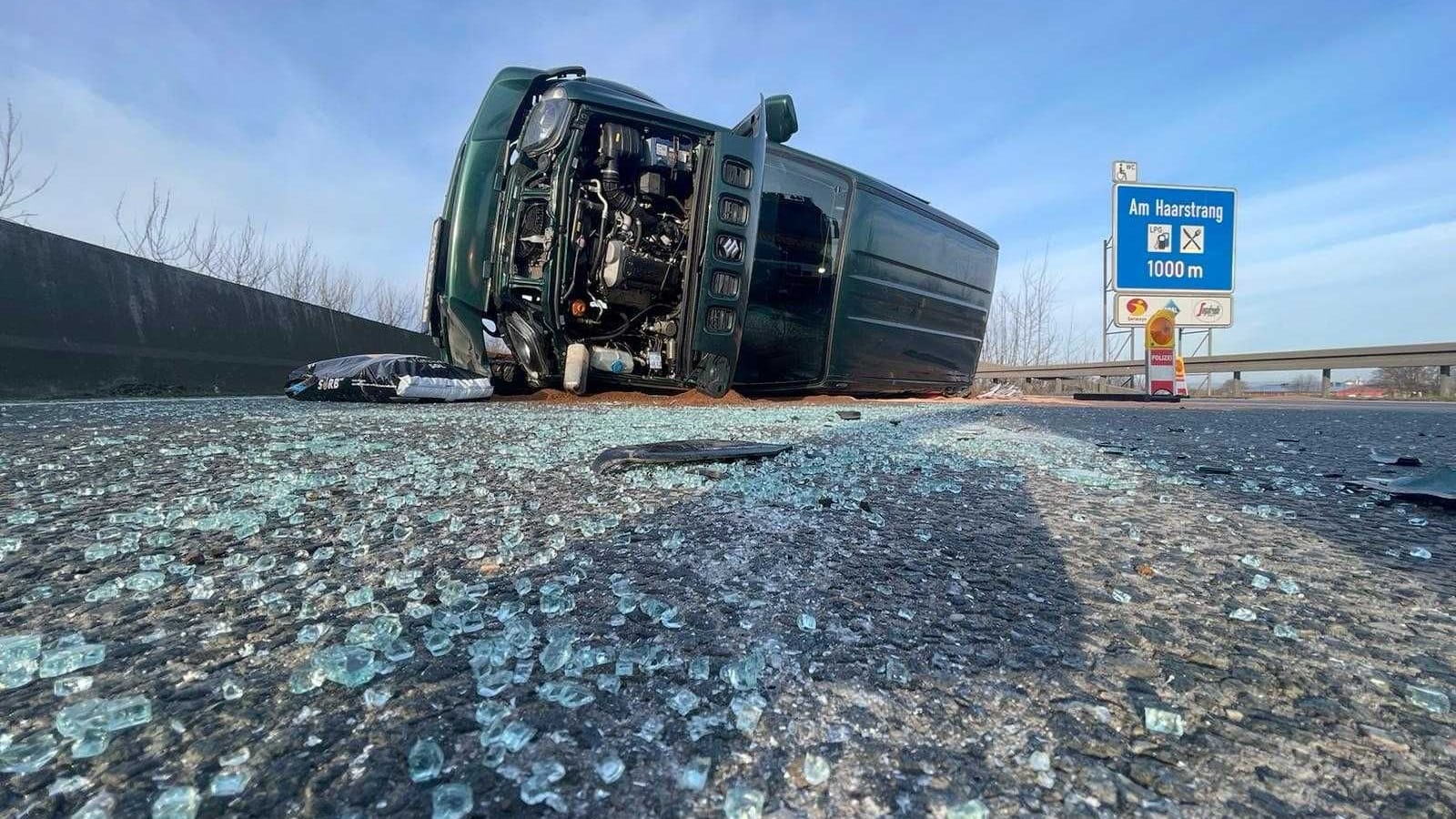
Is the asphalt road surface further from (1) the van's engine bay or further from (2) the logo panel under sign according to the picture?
(2) the logo panel under sign

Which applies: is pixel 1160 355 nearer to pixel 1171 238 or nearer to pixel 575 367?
pixel 1171 238

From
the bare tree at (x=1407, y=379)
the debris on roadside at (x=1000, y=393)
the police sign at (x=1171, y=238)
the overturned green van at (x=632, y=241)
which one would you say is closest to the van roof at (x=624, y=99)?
the overturned green van at (x=632, y=241)

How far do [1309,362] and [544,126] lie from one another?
1435 cm

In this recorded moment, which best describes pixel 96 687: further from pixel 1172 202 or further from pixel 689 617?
pixel 1172 202

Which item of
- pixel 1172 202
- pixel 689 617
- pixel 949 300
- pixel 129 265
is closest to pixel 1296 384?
pixel 1172 202

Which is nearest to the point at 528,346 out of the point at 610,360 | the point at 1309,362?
the point at 610,360

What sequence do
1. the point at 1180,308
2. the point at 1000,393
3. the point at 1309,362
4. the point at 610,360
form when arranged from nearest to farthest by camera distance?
the point at 610,360, the point at 1180,308, the point at 1000,393, the point at 1309,362

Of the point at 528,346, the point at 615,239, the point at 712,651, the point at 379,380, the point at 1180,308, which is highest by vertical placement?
the point at 1180,308

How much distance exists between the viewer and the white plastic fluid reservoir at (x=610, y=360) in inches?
184

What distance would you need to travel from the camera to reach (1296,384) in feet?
40.7

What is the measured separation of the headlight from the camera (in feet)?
13.6

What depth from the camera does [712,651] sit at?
0.63m

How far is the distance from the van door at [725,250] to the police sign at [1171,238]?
7.51 meters

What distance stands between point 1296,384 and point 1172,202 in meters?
6.64
